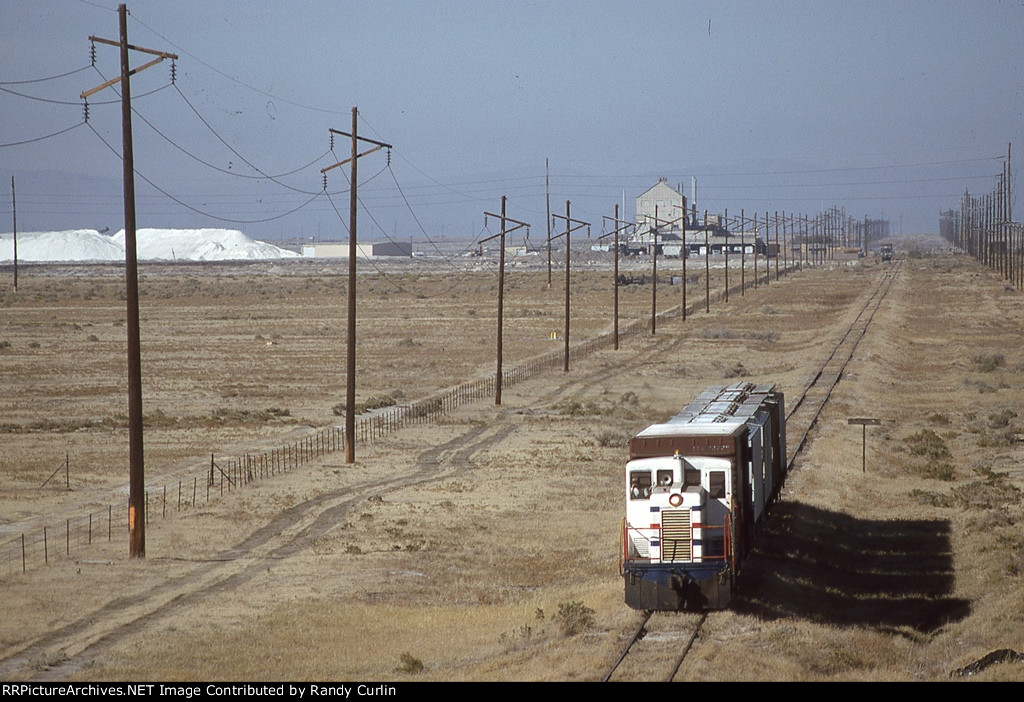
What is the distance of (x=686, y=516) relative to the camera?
20547mm

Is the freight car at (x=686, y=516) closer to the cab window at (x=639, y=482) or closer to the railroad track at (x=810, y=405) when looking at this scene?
the cab window at (x=639, y=482)

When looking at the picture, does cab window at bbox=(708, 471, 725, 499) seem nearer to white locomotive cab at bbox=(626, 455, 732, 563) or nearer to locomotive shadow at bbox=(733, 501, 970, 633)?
white locomotive cab at bbox=(626, 455, 732, 563)

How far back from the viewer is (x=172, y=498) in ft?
107

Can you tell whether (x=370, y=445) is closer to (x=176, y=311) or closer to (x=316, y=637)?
(x=316, y=637)

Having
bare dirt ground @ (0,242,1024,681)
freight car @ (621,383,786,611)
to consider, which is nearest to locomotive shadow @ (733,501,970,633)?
bare dirt ground @ (0,242,1024,681)

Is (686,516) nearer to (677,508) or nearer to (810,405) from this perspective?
(677,508)

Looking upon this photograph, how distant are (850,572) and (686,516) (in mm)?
5984

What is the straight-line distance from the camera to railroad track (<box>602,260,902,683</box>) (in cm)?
1805

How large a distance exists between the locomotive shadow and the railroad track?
207 centimetres

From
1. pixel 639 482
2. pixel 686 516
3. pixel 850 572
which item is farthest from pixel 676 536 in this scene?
pixel 850 572

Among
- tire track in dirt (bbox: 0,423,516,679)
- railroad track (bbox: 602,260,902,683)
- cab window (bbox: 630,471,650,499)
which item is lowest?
tire track in dirt (bbox: 0,423,516,679)

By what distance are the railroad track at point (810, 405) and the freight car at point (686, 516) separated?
58 cm
